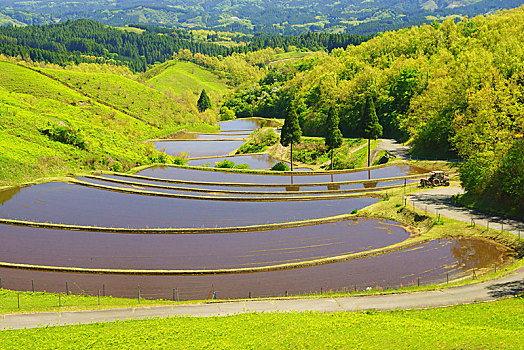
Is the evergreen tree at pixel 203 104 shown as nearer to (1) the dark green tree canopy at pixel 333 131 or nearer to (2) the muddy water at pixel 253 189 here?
(1) the dark green tree canopy at pixel 333 131

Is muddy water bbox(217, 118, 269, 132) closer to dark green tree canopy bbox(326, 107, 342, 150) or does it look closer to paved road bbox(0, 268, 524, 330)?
dark green tree canopy bbox(326, 107, 342, 150)

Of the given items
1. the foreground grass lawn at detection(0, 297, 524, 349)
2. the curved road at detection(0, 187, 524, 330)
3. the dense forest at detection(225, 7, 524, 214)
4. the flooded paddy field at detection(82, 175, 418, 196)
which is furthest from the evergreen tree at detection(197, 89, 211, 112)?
the foreground grass lawn at detection(0, 297, 524, 349)

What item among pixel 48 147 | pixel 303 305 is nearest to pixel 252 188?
pixel 303 305

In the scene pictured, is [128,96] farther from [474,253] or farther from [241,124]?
[474,253]

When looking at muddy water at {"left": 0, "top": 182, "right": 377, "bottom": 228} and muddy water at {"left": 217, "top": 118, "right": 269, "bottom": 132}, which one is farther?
muddy water at {"left": 217, "top": 118, "right": 269, "bottom": 132}

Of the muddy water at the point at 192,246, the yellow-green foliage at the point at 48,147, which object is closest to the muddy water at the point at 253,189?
the yellow-green foliage at the point at 48,147

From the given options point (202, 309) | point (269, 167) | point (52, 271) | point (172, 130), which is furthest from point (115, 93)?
point (202, 309)
